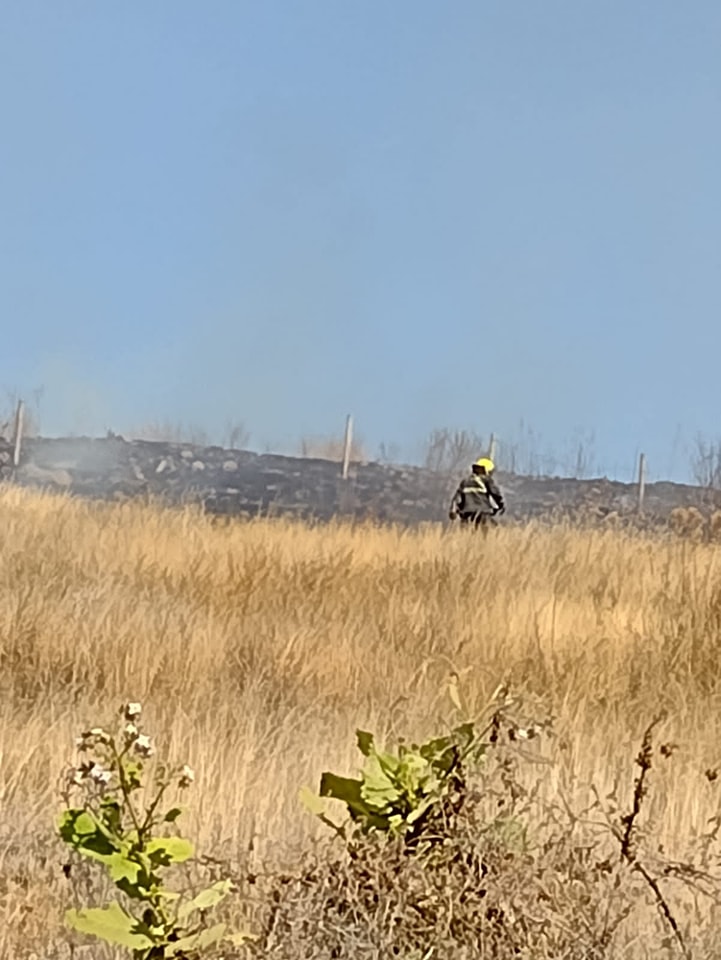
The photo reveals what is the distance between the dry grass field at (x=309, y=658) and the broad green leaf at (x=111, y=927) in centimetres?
45

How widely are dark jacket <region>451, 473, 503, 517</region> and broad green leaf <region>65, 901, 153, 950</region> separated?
11.8 metres

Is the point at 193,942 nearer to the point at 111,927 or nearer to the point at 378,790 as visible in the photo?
the point at 111,927

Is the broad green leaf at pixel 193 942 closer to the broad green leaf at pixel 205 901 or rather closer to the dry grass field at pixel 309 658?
the broad green leaf at pixel 205 901

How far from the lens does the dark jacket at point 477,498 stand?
14.0 metres

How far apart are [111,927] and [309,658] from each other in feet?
13.9

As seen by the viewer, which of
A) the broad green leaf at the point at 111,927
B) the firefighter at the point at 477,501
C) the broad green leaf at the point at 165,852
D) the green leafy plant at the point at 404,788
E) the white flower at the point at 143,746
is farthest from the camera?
the firefighter at the point at 477,501

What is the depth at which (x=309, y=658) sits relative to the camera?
6.52 meters

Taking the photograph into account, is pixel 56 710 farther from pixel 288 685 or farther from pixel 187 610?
pixel 187 610

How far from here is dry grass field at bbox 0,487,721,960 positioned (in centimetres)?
389

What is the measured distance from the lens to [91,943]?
109 inches

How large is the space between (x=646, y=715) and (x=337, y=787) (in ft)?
11.0

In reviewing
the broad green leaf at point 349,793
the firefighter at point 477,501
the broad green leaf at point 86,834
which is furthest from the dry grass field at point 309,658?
the firefighter at point 477,501

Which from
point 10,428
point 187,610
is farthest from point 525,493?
point 187,610

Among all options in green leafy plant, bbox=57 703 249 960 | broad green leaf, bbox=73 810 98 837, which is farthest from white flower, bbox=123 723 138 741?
broad green leaf, bbox=73 810 98 837
